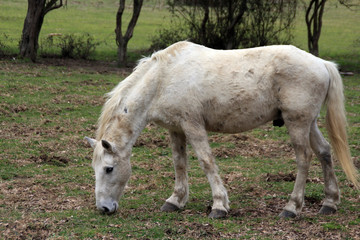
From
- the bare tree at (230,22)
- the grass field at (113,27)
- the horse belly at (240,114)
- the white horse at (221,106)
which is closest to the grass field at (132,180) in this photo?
the white horse at (221,106)

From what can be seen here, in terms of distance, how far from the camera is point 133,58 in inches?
901

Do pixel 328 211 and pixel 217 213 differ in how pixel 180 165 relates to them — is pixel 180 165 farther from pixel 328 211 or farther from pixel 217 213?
pixel 328 211

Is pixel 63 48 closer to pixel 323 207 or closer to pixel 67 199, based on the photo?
pixel 67 199

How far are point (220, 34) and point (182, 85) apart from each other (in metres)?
17.2

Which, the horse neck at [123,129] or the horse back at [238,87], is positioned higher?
the horse back at [238,87]

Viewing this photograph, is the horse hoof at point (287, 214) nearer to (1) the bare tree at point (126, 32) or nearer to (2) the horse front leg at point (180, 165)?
(2) the horse front leg at point (180, 165)

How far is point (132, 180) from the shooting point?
7965 millimetres

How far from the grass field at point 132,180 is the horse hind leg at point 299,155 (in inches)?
5.7

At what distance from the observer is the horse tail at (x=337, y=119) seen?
246 inches

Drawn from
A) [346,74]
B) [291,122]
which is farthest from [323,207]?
[346,74]

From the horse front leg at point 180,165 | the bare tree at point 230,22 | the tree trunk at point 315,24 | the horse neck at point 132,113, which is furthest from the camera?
the bare tree at point 230,22

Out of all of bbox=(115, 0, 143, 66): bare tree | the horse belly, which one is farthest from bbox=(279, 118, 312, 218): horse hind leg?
bbox=(115, 0, 143, 66): bare tree

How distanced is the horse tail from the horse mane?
1.93 meters

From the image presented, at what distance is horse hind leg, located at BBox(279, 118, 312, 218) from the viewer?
608cm
